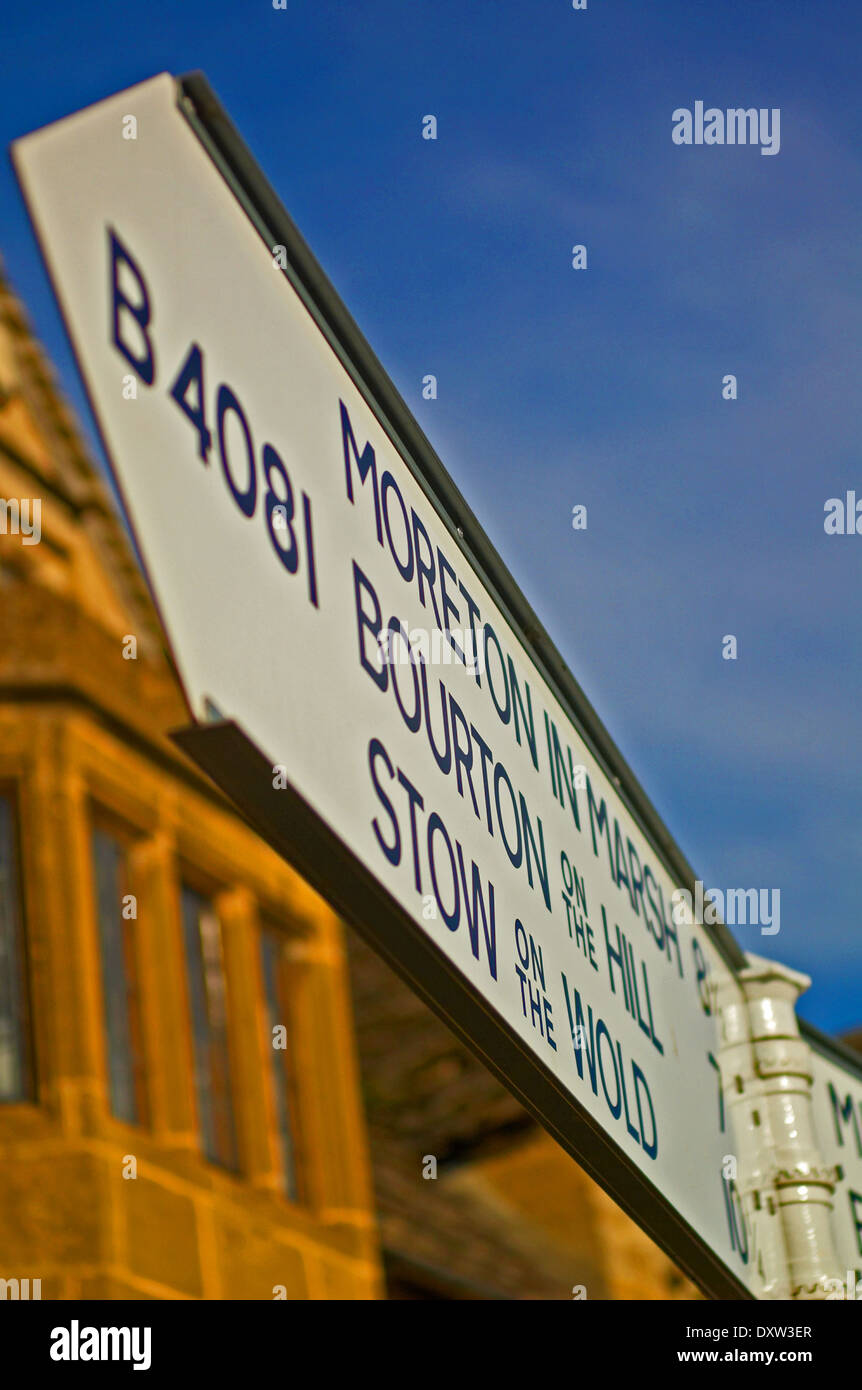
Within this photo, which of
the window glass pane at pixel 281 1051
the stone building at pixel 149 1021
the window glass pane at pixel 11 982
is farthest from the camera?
the window glass pane at pixel 281 1051

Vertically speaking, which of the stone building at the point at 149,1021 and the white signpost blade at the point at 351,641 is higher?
the stone building at the point at 149,1021

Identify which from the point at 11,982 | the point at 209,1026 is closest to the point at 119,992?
the point at 11,982

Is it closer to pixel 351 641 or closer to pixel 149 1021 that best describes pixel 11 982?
pixel 149 1021

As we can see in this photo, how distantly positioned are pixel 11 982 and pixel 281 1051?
2593mm

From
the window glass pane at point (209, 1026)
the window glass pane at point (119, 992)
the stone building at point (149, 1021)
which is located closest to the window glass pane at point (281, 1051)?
the stone building at point (149, 1021)

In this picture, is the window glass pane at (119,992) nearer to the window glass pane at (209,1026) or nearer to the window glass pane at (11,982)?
the window glass pane at (11,982)

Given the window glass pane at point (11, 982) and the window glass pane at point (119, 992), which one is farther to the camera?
the window glass pane at point (119, 992)

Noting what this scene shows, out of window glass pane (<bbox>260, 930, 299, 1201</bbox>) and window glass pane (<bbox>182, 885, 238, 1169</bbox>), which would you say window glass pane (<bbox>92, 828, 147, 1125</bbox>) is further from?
window glass pane (<bbox>260, 930, 299, 1201</bbox>)

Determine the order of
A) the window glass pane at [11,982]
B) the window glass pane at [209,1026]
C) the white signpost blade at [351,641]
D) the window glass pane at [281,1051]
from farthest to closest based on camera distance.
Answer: the window glass pane at [281,1051]
the window glass pane at [209,1026]
the window glass pane at [11,982]
the white signpost blade at [351,641]

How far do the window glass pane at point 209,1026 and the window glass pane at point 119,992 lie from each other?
63 centimetres

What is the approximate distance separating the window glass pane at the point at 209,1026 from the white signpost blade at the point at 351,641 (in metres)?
9.02

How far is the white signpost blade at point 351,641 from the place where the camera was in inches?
55.1
